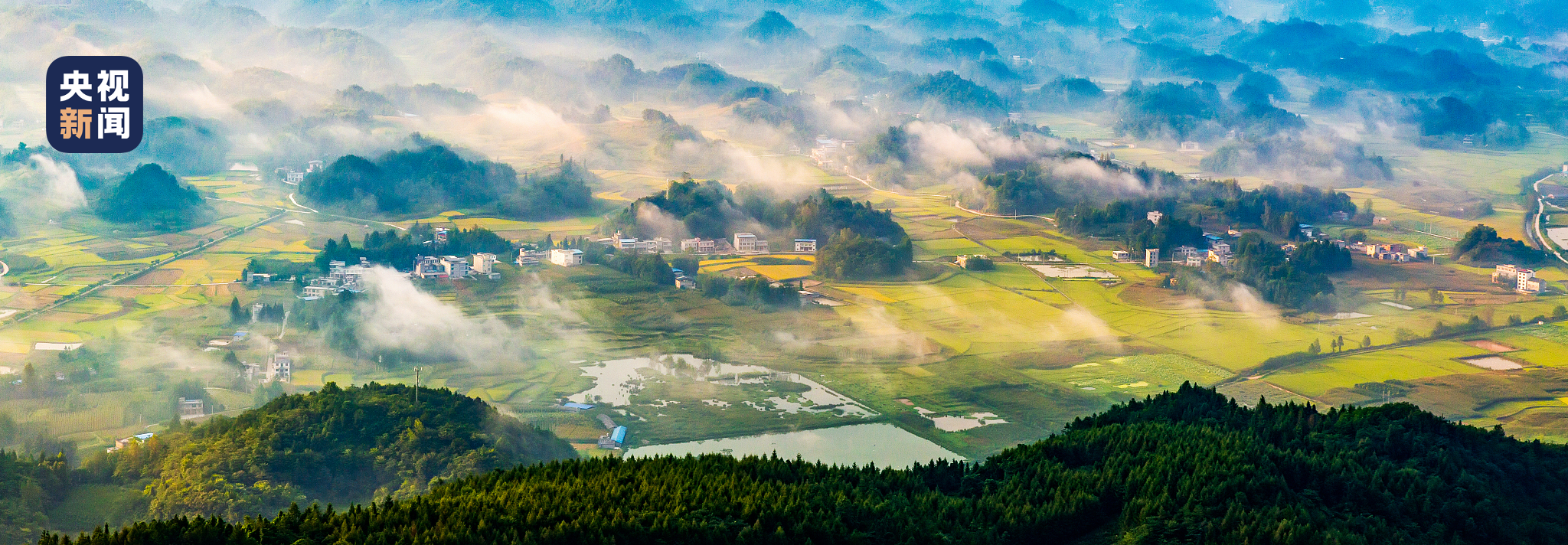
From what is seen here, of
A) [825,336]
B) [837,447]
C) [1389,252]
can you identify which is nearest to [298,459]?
[837,447]

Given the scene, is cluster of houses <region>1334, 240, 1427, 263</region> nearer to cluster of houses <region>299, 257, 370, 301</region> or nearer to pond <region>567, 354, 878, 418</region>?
pond <region>567, 354, 878, 418</region>

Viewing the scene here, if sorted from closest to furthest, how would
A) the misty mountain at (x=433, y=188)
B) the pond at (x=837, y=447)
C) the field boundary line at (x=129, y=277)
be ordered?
1. the pond at (x=837, y=447)
2. the field boundary line at (x=129, y=277)
3. the misty mountain at (x=433, y=188)

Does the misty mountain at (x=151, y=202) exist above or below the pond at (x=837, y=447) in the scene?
above

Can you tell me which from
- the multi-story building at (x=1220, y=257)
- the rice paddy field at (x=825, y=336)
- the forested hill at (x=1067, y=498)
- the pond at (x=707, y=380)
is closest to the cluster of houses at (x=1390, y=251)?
the rice paddy field at (x=825, y=336)

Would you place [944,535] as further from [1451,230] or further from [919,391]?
[1451,230]

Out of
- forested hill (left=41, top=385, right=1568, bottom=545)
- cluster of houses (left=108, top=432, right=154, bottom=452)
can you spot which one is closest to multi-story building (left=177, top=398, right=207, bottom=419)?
cluster of houses (left=108, top=432, right=154, bottom=452)

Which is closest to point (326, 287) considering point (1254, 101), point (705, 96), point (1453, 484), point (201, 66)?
point (1453, 484)

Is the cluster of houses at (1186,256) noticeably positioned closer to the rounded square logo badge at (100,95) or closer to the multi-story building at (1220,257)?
the multi-story building at (1220,257)
